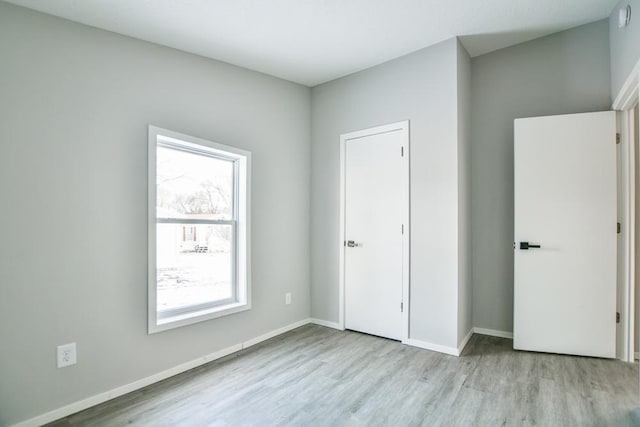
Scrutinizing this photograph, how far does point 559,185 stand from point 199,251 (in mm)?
3196

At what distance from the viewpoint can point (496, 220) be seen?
340cm

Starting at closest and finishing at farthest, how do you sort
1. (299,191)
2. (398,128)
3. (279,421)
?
(279,421), (398,128), (299,191)

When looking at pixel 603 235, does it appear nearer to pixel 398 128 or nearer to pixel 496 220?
pixel 496 220

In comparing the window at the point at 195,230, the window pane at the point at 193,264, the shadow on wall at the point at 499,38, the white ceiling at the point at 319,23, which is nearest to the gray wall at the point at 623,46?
the white ceiling at the point at 319,23

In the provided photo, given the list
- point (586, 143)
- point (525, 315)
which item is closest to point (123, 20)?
point (586, 143)

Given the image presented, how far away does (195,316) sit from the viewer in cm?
283

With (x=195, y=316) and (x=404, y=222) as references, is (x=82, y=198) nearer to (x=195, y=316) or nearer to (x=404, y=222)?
(x=195, y=316)

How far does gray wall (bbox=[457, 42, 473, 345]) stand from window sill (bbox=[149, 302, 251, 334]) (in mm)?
2024

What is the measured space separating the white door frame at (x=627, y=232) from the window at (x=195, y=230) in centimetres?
323

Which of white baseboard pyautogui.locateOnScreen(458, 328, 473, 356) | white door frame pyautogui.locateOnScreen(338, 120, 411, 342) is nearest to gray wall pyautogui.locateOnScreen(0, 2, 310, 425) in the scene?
white door frame pyautogui.locateOnScreen(338, 120, 411, 342)

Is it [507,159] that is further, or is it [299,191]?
[299,191]

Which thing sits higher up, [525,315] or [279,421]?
[525,315]

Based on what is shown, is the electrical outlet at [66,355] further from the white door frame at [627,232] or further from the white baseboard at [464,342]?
the white door frame at [627,232]

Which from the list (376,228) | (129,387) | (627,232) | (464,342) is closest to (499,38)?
(627,232)
